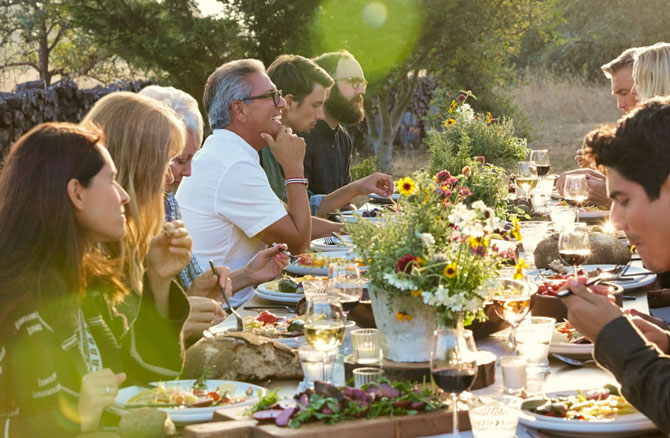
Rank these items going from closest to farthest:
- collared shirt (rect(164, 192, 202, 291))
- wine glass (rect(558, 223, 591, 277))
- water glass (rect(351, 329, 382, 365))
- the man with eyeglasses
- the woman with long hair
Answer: the woman with long hair < water glass (rect(351, 329, 382, 365)) < wine glass (rect(558, 223, 591, 277)) < collared shirt (rect(164, 192, 202, 291)) < the man with eyeglasses

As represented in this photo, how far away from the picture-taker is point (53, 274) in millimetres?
1963

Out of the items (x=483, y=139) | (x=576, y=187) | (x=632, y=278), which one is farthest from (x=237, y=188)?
(x=483, y=139)

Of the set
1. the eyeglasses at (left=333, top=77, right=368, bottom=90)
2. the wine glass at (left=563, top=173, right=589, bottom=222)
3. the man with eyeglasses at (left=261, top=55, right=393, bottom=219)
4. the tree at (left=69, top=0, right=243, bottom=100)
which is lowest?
the wine glass at (left=563, top=173, right=589, bottom=222)

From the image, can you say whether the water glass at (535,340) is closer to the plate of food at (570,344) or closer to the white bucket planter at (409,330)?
the plate of food at (570,344)

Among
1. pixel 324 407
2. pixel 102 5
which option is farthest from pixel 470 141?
pixel 102 5

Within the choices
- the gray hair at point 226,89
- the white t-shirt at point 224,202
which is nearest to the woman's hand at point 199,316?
the white t-shirt at point 224,202

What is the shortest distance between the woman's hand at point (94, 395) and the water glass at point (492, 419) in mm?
702

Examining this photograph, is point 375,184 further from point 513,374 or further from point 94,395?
point 94,395

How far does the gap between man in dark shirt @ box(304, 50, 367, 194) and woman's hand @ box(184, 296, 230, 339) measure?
369cm

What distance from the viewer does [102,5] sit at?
13961 millimetres

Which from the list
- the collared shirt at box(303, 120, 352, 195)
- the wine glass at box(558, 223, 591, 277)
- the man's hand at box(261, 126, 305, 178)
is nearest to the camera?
the wine glass at box(558, 223, 591, 277)

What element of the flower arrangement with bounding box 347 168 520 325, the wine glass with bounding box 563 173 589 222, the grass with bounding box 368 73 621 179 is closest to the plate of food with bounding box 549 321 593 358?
the flower arrangement with bounding box 347 168 520 325

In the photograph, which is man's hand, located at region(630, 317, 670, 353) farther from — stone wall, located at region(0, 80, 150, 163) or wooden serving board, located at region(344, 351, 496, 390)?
stone wall, located at region(0, 80, 150, 163)

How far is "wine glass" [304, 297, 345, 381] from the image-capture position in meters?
2.17
